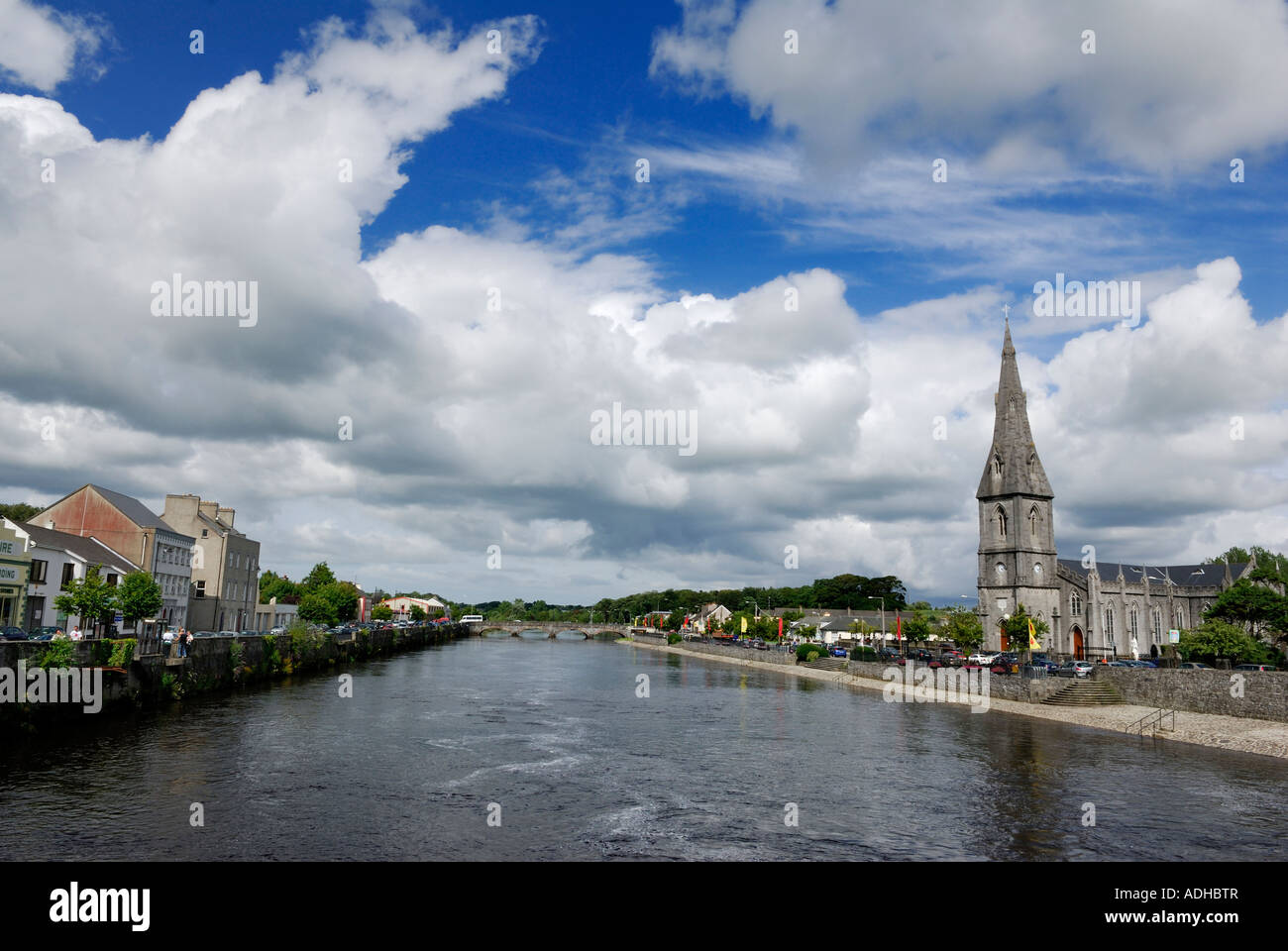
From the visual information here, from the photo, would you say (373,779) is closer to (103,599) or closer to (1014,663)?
(103,599)

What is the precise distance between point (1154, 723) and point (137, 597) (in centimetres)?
7062

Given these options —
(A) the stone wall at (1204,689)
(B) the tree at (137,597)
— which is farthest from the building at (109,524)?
(A) the stone wall at (1204,689)

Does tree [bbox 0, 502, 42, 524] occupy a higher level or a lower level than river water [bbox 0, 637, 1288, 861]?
higher

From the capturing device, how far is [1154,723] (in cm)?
5109

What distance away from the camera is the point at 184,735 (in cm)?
4088

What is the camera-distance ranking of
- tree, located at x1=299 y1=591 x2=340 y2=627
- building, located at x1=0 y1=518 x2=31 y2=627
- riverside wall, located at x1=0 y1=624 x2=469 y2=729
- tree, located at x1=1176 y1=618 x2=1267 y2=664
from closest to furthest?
1. riverside wall, located at x1=0 y1=624 x2=469 y2=729
2. building, located at x1=0 y1=518 x2=31 y2=627
3. tree, located at x1=1176 y1=618 x2=1267 y2=664
4. tree, located at x1=299 y1=591 x2=340 y2=627

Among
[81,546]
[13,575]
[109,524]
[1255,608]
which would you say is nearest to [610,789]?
[13,575]

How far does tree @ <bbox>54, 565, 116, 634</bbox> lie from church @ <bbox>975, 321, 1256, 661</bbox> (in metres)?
101

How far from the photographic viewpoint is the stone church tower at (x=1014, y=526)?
111m

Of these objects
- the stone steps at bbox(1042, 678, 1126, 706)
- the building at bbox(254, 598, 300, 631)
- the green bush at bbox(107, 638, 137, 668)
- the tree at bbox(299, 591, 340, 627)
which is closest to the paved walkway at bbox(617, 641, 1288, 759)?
the stone steps at bbox(1042, 678, 1126, 706)

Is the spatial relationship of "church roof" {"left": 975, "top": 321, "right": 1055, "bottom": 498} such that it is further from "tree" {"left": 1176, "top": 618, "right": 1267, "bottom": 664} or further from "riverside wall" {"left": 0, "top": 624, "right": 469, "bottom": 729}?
"riverside wall" {"left": 0, "top": 624, "right": 469, "bottom": 729}

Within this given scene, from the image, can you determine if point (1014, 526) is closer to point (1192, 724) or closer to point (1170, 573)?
point (1170, 573)

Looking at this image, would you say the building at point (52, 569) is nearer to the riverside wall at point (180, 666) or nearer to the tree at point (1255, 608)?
the riverside wall at point (180, 666)

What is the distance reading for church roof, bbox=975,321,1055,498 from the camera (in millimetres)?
115981
